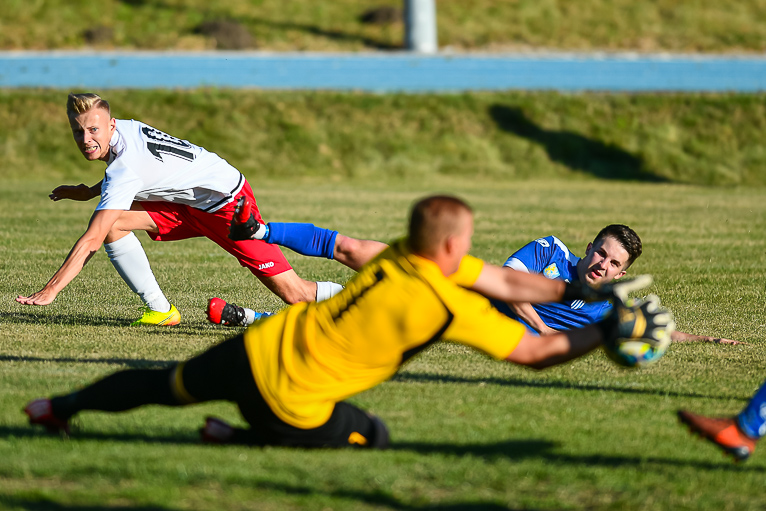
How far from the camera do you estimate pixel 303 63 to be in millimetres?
28453

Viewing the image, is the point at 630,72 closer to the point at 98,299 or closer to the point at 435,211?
the point at 98,299

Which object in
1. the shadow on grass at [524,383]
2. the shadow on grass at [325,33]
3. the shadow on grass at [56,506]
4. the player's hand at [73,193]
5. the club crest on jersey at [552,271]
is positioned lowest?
the shadow on grass at [524,383]

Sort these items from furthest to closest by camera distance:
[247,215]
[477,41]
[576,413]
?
[477,41], [247,215], [576,413]

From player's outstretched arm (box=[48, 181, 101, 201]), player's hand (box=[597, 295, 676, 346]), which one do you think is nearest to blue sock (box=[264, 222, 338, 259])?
player's outstretched arm (box=[48, 181, 101, 201])

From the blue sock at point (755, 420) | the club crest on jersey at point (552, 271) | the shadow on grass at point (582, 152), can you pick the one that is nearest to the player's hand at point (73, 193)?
the club crest on jersey at point (552, 271)

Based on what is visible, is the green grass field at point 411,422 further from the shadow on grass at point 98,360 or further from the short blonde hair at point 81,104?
the short blonde hair at point 81,104

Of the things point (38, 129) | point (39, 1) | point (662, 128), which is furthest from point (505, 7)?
point (38, 129)

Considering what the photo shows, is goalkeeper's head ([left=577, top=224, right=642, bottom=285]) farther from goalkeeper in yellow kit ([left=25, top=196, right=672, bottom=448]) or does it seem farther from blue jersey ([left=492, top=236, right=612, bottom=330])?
goalkeeper in yellow kit ([left=25, top=196, right=672, bottom=448])

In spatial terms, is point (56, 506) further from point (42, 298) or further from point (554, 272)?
point (554, 272)

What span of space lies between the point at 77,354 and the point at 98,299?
2.22 m

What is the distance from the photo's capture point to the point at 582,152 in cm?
2523

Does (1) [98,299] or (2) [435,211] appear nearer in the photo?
(2) [435,211]

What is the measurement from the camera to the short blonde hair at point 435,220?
3.63 metres

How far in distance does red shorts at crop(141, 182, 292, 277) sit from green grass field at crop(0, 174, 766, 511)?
0.71m
